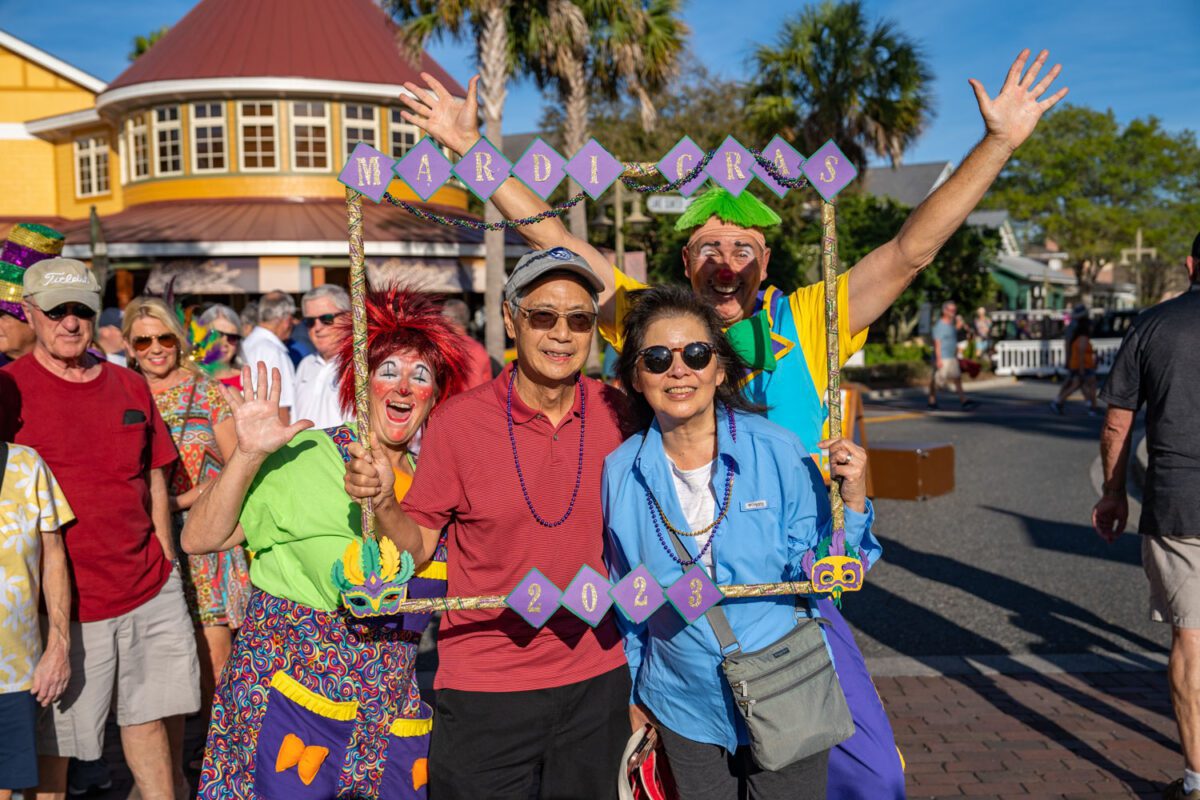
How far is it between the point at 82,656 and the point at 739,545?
7.47 ft

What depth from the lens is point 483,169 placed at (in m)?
2.55

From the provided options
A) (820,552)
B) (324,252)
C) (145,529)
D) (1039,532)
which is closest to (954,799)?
(820,552)

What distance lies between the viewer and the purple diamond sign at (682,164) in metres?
2.59

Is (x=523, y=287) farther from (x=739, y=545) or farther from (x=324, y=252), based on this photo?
(x=324, y=252)

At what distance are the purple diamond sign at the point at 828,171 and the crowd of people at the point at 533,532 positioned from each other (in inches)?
10.4

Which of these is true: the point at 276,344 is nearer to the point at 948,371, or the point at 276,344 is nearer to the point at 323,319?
the point at 323,319

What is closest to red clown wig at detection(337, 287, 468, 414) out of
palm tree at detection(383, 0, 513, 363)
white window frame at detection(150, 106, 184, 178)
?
palm tree at detection(383, 0, 513, 363)

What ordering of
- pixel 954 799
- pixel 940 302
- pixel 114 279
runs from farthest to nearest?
pixel 940 302 → pixel 114 279 → pixel 954 799

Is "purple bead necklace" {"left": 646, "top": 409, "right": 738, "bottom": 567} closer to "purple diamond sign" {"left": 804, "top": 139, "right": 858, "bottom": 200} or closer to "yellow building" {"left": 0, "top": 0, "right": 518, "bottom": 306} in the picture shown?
"purple diamond sign" {"left": 804, "top": 139, "right": 858, "bottom": 200}

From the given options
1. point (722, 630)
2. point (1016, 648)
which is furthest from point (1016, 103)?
point (1016, 648)

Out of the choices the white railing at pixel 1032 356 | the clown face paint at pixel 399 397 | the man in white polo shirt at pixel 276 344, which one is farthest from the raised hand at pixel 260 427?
Answer: the white railing at pixel 1032 356

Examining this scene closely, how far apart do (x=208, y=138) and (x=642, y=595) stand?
22.1 meters

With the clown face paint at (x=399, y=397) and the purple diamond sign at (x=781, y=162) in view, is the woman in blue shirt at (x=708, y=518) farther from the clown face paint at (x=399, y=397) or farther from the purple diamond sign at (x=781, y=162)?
the clown face paint at (x=399, y=397)

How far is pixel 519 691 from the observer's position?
8.55ft
